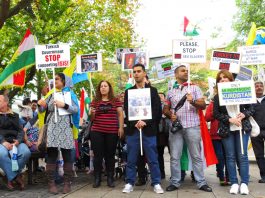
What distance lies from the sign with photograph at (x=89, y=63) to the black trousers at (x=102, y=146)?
3.04m

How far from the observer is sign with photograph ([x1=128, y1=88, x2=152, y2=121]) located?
22.2ft

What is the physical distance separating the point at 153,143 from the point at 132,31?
53.8ft

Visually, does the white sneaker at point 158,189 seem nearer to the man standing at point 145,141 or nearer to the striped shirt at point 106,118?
the man standing at point 145,141

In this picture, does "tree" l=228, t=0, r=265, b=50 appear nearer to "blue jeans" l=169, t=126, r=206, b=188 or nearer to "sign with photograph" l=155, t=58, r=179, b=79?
"sign with photograph" l=155, t=58, r=179, b=79

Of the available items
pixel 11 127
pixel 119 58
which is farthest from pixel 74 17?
pixel 11 127

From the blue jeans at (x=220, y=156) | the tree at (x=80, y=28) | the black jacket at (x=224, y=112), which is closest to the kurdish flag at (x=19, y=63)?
the black jacket at (x=224, y=112)

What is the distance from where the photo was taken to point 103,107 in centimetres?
716

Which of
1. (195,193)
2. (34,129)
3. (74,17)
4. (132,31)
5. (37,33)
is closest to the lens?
(195,193)

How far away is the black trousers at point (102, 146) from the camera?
23.3 ft

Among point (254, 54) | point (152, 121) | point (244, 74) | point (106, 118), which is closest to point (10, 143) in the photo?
point (106, 118)

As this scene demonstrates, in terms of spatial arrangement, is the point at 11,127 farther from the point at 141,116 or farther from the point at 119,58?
the point at 119,58

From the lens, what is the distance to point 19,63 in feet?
27.3

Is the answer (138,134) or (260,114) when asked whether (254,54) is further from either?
(138,134)

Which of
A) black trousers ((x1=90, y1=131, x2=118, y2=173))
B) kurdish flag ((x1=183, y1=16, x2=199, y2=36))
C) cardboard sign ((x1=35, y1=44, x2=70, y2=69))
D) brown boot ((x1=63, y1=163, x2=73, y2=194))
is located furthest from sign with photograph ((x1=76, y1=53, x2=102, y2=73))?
brown boot ((x1=63, y1=163, x2=73, y2=194))
